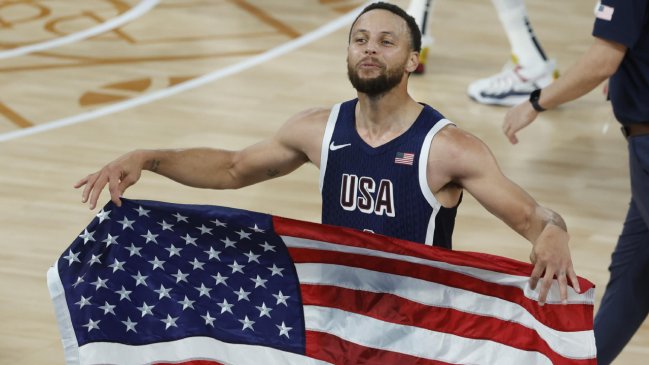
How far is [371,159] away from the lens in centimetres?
395

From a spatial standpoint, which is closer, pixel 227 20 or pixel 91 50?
pixel 91 50

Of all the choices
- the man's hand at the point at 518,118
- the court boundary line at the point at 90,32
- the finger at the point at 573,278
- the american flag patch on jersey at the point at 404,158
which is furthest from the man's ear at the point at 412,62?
the court boundary line at the point at 90,32

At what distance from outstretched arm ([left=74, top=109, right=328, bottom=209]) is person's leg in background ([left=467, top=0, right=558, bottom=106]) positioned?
416cm

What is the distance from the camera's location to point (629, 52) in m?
4.17

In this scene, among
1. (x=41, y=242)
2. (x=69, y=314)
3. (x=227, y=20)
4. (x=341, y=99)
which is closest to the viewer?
(x=69, y=314)

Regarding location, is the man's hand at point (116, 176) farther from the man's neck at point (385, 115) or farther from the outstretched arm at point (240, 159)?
the man's neck at point (385, 115)

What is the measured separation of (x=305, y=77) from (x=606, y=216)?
259 cm

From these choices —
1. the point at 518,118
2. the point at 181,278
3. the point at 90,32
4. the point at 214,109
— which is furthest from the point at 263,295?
the point at 90,32

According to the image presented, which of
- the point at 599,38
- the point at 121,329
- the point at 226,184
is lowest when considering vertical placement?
the point at 121,329

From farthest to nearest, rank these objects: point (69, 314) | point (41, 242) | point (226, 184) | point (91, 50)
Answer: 1. point (91, 50)
2. point (41, 242)
3. point (226, 184)
4. point (69, 314)

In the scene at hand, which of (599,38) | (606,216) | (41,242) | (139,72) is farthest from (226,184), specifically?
(139,72)

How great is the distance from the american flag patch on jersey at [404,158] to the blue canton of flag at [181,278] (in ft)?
1.39

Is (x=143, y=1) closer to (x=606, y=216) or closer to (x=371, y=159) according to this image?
(x=606, y=216)

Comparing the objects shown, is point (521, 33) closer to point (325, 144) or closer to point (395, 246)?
point (325, 144)
